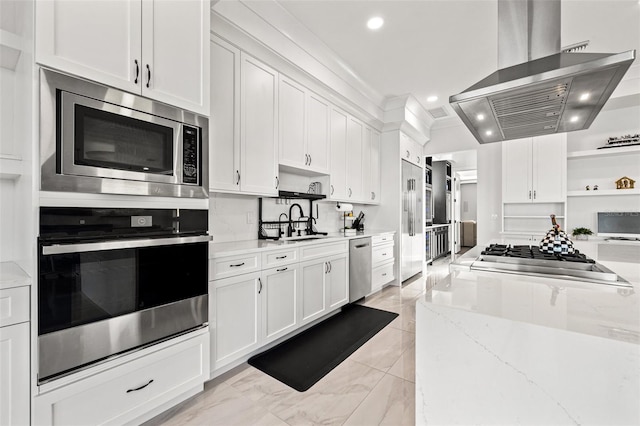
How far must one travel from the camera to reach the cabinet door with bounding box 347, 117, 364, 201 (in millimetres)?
3949

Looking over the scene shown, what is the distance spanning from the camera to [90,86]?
1390 millimetres

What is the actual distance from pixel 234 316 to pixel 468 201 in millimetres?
10999

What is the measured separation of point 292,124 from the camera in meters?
3.00

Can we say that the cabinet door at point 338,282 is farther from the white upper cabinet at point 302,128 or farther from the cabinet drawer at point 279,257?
the white upper cabinet at point 302,128

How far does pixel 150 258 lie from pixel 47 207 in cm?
50

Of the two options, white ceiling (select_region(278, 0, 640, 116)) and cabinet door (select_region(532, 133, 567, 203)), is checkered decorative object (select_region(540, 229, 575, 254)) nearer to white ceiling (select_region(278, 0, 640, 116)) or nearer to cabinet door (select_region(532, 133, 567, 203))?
white ceiling (select_region(278, 0, 640, 116))

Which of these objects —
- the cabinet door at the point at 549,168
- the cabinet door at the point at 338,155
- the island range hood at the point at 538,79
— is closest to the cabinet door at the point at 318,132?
the cabinet door at the point at 338,155

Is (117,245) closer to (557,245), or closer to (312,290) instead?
(312,290)

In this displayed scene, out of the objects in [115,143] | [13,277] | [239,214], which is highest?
[115,143]

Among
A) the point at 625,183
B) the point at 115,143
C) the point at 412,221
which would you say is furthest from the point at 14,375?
the point at 625,183

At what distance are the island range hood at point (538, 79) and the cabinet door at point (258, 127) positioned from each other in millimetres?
1601

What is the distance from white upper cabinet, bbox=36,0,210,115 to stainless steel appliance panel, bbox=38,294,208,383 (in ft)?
3.92

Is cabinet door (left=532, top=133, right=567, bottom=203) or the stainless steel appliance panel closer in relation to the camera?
the stainless steel appliance panel

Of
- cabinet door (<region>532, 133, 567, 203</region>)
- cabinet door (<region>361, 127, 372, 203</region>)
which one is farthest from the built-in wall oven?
cabinet door (<region>532, 133, 567, 203</region>)
